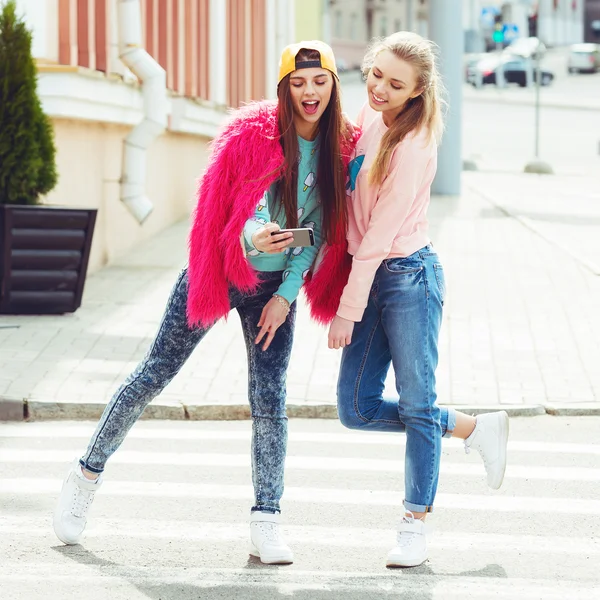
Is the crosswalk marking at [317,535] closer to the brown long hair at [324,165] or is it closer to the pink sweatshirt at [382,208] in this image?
the pink sweatshirt at [382,208]

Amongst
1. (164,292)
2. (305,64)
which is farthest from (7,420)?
(164,292)

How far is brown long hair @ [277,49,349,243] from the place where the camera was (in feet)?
13.9

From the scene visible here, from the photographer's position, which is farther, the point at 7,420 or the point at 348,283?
the point at 7,420

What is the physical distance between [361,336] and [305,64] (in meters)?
0.91

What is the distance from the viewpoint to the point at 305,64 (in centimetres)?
417

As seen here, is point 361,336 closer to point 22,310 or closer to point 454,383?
point 454,383

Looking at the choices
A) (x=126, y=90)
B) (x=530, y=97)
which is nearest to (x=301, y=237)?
(x=126, y=90)

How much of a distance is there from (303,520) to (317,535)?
22cm

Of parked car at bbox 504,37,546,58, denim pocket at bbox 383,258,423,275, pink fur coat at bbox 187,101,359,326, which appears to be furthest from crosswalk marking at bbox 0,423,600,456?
parked car at bbox 504,37,546,58

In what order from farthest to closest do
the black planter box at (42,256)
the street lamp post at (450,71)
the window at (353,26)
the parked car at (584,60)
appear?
the window at (353,26)
the parked car at (584,60)
the street lamp post at (450,71)
the black planter box at (42,256)

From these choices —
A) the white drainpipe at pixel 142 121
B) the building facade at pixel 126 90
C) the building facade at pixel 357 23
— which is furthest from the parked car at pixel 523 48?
the white drainpipe at pixel 142 121

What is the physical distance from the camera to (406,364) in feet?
14.5

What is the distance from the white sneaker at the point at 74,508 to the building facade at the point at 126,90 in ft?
20.4

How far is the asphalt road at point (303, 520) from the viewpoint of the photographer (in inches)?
169
